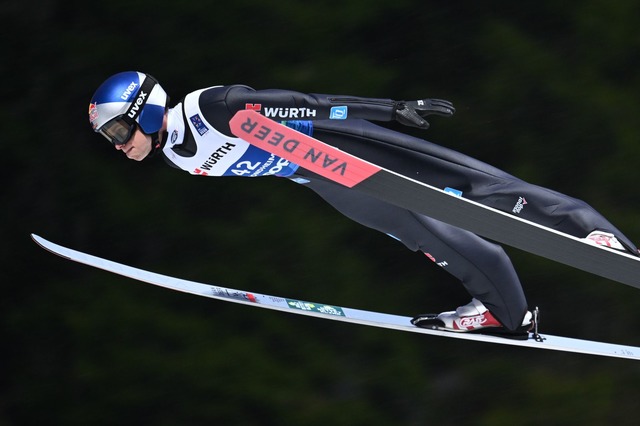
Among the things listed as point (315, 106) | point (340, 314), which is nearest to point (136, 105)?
point (315, 106)

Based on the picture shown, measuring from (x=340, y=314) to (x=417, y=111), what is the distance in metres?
0.99

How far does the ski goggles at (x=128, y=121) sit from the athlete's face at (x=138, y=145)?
0.05 feet

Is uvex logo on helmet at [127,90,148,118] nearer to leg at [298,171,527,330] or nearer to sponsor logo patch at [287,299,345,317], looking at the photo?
leg at [298,171,527,330]

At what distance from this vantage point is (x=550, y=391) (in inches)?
186

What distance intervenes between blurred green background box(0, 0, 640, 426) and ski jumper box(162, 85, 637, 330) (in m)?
1.03

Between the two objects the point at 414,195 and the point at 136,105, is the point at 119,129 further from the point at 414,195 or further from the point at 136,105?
the point at 414,195

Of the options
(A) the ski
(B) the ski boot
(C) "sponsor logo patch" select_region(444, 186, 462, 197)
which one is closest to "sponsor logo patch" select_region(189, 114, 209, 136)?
(C) "sponsor logo patch" select_region(444, 186, 462, 197)

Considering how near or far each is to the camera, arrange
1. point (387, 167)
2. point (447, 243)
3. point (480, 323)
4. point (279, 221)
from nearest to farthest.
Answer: point (387, 167)
point (447, 243)
point (480, 323)
point (279, 221)

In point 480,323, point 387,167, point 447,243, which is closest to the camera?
point 387,167

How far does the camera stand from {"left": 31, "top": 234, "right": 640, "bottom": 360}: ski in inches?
155

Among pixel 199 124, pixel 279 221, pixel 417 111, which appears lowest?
pixel 279 221

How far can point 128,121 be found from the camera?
11.2ft

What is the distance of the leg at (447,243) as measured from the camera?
12.1ft

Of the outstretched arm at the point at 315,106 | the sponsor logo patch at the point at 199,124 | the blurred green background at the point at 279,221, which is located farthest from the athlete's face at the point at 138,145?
the blurred green background at the point at 279,221
